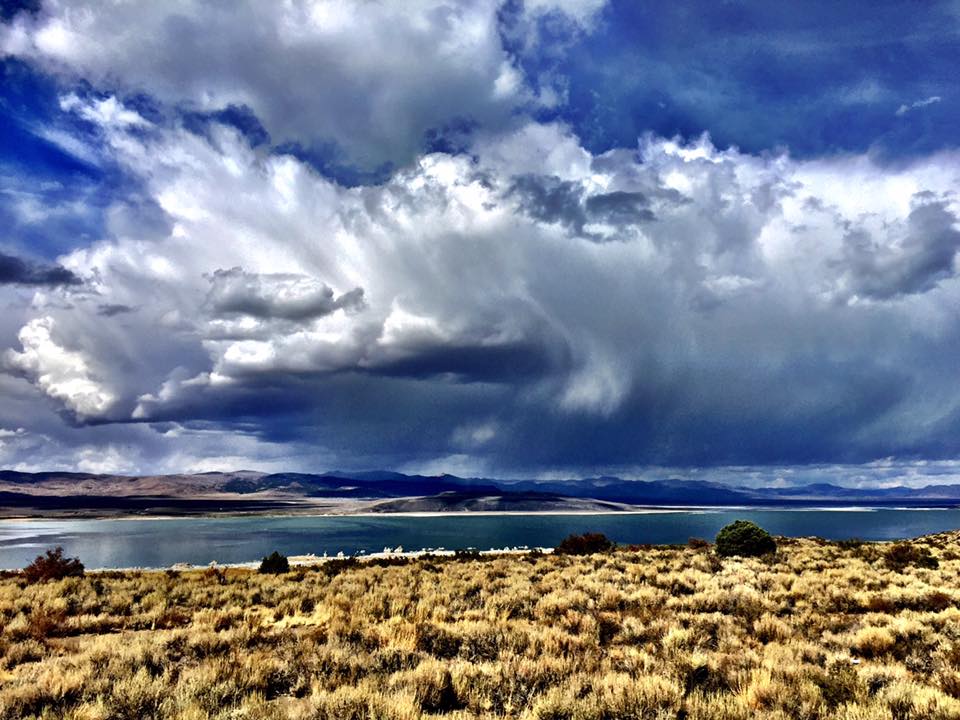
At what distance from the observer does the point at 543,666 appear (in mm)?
9516

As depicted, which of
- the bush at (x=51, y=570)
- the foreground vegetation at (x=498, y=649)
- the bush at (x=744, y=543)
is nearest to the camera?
the foreground vegetation at (x=498, y=649)

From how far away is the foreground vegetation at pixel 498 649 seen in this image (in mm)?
7977

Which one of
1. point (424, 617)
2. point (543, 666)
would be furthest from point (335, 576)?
point (543, 666)

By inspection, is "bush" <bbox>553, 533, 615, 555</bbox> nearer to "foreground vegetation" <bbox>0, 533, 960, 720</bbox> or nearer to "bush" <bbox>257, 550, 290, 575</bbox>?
"foreground vegetation" <bbox>0, 533, 960, 720</bbox>

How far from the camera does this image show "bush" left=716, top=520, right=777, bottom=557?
3183 centimetres

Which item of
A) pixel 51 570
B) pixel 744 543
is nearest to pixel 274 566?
pixel 51 570

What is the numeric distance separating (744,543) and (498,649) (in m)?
25.2

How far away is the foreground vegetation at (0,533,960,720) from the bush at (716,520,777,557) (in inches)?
412

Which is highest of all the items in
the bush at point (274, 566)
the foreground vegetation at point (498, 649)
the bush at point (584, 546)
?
the foreground vegetation at point (498, 649)

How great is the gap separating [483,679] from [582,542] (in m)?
29.6

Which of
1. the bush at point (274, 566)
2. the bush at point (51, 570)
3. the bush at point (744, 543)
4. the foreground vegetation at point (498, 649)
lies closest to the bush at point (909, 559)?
the foreground vegetation at point (498, 649)

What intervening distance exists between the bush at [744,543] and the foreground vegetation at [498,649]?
1045 cm

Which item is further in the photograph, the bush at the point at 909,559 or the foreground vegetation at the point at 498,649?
the bush at the point at 909,559

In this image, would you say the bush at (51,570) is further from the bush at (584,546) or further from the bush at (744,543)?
the bush at (744,543)
